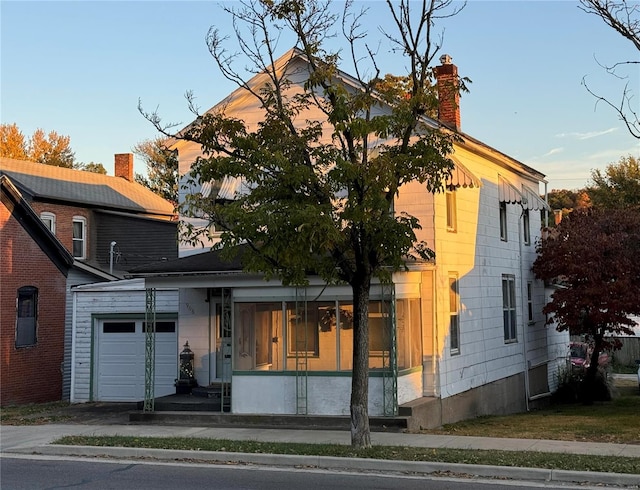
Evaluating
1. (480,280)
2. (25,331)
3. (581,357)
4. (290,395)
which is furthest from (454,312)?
(581,357)

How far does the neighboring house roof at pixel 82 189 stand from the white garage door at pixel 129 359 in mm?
7362

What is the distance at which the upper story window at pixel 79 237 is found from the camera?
27.5 metres

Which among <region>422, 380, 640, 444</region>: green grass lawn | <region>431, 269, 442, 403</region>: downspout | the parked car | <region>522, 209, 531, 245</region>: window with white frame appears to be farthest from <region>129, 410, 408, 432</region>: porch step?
the parked car

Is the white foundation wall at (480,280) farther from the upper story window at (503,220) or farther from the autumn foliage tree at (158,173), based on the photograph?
the autumn foliage tree at (158,173)

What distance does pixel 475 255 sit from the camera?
19906 millimetres

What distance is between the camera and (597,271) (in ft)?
69.3

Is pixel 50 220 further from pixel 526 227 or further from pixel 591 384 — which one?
pixel 591 384

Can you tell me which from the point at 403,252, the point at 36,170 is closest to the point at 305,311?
the point at 403,252

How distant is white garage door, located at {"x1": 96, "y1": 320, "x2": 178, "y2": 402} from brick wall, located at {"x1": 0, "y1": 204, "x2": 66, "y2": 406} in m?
2.97

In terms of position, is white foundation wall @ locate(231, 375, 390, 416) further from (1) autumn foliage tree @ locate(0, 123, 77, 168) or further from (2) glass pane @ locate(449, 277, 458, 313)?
(1) autumn foliage tree @ locate(0, 123, 77, 168)

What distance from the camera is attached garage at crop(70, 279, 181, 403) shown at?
1998 centimetres

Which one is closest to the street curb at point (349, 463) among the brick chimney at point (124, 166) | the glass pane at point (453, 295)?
the glass pane at point (453, 295)

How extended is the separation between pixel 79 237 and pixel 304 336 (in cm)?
1527

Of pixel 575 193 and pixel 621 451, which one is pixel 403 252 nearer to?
pixel 621 451
